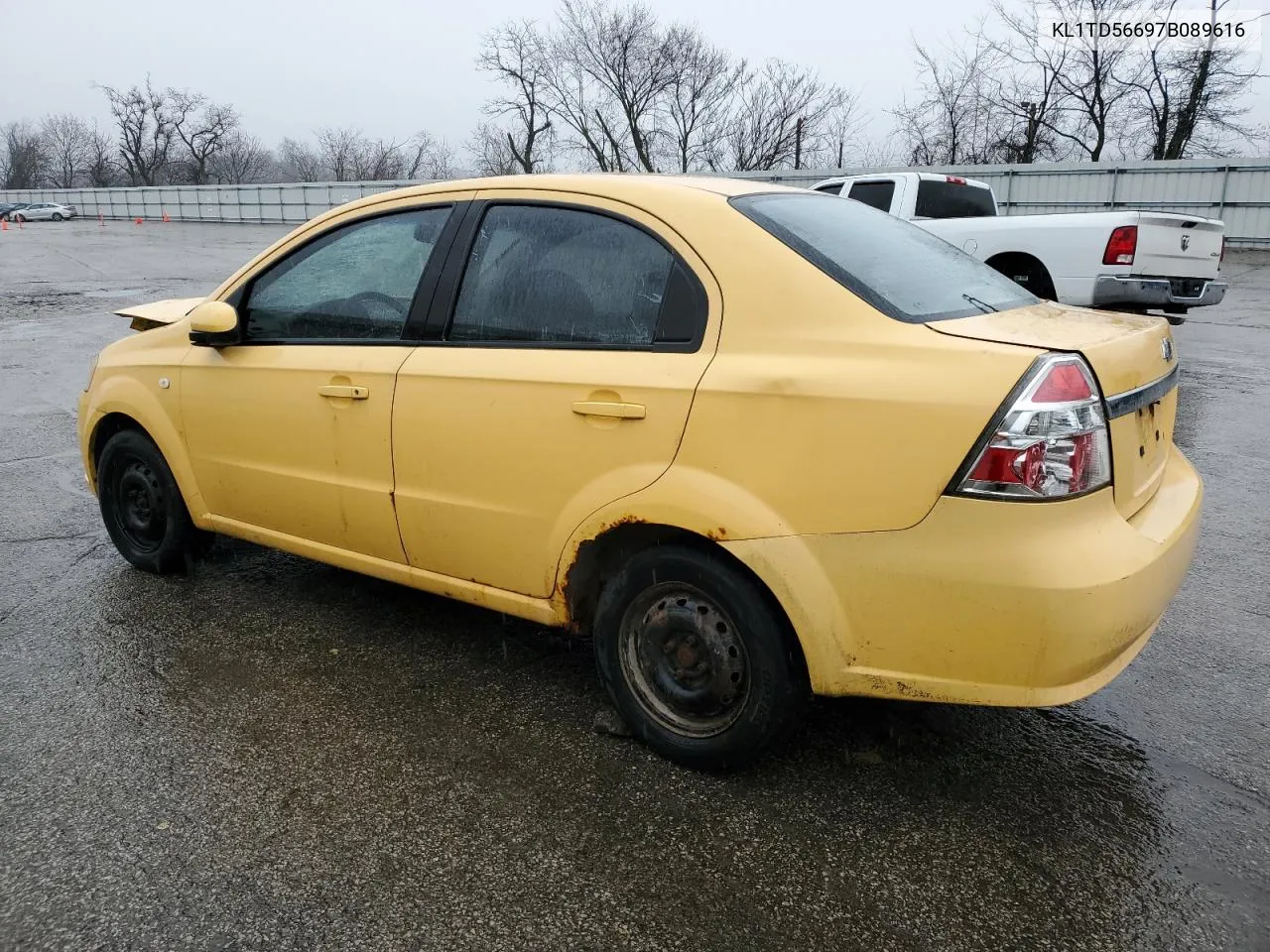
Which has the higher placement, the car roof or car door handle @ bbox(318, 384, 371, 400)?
the car roof

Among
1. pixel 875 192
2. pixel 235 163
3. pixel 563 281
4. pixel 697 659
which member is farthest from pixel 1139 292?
pixel 235 163

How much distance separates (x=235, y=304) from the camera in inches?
155

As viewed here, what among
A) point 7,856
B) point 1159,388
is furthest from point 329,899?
point 1159,388

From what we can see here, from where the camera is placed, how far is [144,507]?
4438 millimetres

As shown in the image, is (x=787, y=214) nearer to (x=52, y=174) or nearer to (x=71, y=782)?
(x=71, y=782)

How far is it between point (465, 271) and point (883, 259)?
1.38m

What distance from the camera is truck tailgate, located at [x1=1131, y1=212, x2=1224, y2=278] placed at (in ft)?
28.7

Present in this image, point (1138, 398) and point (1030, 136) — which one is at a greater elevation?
point (1030, 136)

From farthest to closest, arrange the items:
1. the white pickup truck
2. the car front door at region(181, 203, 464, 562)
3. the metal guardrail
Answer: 1. the metal guardrail
2. the white pickup truck
3. the car front door at region(181, 203, 464, 562)

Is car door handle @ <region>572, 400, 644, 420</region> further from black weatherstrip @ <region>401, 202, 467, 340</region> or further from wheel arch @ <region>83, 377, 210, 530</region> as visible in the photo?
wheel arch @ <region>83, 377, 210, 530</region>

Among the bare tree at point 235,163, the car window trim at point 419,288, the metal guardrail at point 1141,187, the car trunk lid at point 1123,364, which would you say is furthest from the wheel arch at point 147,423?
the bare tree at point 235,163

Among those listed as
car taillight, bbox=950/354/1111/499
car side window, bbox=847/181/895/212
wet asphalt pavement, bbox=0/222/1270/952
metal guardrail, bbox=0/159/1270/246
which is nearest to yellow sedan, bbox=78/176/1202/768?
car taillight, bbox=950/354/1111/499

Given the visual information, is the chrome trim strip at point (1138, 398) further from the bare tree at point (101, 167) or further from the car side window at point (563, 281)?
the bare tree at point (101, 167)

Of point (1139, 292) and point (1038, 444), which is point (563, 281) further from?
point (1139, 292)
